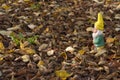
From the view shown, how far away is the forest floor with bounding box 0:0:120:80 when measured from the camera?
196 inches

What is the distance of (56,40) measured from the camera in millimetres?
5859

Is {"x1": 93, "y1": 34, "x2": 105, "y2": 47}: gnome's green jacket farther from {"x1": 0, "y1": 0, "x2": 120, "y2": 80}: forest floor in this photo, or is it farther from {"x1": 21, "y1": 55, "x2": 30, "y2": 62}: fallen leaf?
{"x1": 21, "y1": 55, "x2": 30, "y2": 62}: fallen leaf

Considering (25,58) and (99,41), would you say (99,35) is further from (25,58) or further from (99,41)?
(25,58)

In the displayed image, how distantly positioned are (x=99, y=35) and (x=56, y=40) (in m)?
0.94

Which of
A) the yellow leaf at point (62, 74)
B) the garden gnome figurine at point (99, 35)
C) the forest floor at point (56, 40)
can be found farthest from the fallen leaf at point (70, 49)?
the yellow leaf at point (62, 74)

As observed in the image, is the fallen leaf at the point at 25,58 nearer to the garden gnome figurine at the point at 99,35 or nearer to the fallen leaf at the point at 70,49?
the fallen leaf at the point at 70,49

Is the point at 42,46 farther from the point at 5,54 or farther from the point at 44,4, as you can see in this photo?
the point at 44,4

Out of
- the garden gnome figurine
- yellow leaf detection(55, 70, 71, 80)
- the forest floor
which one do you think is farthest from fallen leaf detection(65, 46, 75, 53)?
yellow leaf detection(55, 70, 71, 80)

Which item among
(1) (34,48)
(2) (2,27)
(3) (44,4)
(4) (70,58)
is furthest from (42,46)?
(3) (44,4)

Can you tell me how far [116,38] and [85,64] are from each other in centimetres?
104

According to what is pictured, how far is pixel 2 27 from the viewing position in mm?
6242

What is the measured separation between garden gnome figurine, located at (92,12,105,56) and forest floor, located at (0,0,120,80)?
146mm

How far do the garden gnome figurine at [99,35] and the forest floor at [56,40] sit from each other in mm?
Result: 146

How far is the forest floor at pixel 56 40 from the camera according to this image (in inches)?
196
